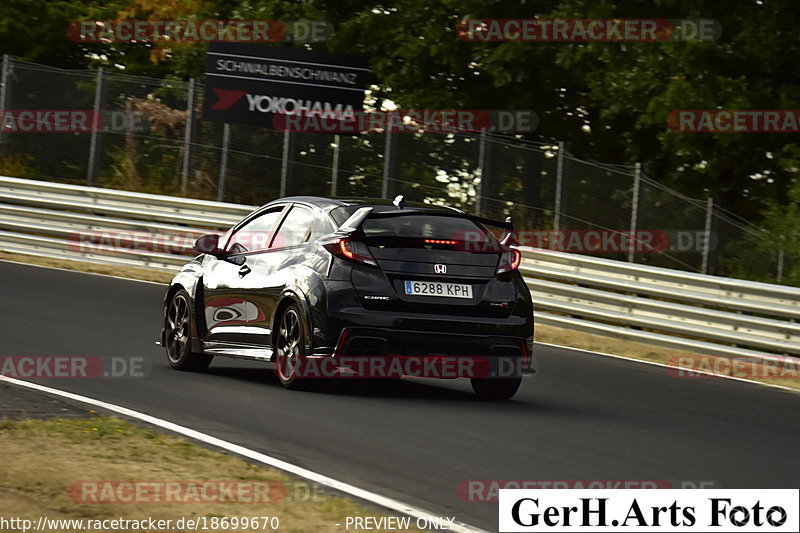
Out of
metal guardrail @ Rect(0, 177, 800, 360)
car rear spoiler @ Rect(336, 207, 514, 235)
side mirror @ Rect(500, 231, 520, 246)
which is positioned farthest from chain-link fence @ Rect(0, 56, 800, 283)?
car rear spoiler @ Rect(336, 207, 514, 235)

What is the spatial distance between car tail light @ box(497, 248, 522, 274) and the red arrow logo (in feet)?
46.3

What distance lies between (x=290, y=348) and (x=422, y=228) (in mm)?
1390

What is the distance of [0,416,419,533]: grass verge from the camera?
6.93m

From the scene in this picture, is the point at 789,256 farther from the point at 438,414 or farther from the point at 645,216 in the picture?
the point at 438,414

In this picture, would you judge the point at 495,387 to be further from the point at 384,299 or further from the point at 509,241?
the point at 384,299

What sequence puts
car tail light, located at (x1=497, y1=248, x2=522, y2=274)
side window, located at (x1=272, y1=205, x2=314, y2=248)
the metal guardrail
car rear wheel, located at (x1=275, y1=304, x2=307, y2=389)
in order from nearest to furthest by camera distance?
car rear wheel, located at (x1=275, y1=304, x2=307, y2=389), car tail light, located at (x1=497, y1=248, x2=522, y2=274), side window, located at (x1=272, y1=205, x2=314, y2=248), the metal guardrail

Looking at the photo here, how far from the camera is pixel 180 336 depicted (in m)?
13.0

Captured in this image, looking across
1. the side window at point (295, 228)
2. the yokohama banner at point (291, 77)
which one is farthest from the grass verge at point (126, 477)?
the yokohama banner at point (291, 77)

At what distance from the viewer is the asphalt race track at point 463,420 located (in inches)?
344

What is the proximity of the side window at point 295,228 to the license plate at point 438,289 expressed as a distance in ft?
3.40

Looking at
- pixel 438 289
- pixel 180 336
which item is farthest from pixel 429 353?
→ pixel 180 336

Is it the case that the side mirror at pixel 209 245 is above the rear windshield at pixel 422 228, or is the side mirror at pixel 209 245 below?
below

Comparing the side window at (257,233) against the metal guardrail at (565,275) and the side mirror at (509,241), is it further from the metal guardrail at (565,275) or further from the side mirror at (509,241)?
the metal guardrail at (565,275)

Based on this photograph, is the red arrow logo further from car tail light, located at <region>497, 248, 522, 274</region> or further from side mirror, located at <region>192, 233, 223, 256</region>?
car tail light, located at <region>497, 248, 522, 274</region>
